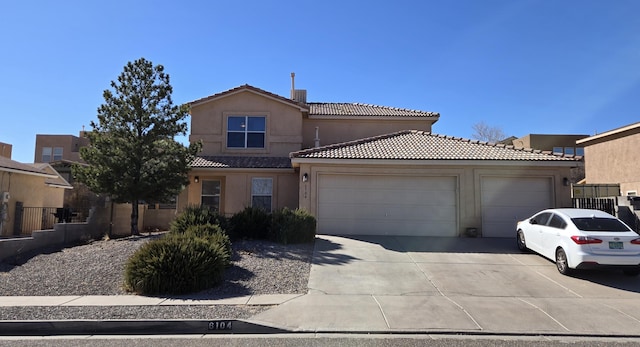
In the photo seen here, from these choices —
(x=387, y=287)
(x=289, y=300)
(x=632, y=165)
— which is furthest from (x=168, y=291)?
(x=632, y=165)

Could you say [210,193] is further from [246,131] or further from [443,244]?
[443,244]

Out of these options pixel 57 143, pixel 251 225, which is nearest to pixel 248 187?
pixel 251 225

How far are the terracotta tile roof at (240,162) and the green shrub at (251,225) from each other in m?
4.93

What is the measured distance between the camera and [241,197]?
18.3 metres

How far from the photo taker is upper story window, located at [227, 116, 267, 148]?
19953 millimetres

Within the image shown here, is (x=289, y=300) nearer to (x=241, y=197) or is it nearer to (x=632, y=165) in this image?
(x=241, y=197)

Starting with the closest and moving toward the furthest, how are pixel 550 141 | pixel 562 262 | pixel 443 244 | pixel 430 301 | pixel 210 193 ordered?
pixel 430 301 → pixel 562 262 → pixel 443 244 → pixel 210 193 → pixel 550 141

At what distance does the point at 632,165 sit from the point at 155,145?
22933 millimetres

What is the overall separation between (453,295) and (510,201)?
7.99 meters

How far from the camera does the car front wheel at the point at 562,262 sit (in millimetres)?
9984

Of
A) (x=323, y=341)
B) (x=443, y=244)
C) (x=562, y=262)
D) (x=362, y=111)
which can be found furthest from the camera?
(x=362, y=111)

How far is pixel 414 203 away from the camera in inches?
600

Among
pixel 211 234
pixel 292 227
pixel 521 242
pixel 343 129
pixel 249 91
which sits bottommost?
pixel 521 242

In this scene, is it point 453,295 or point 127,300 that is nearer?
point 127,300
